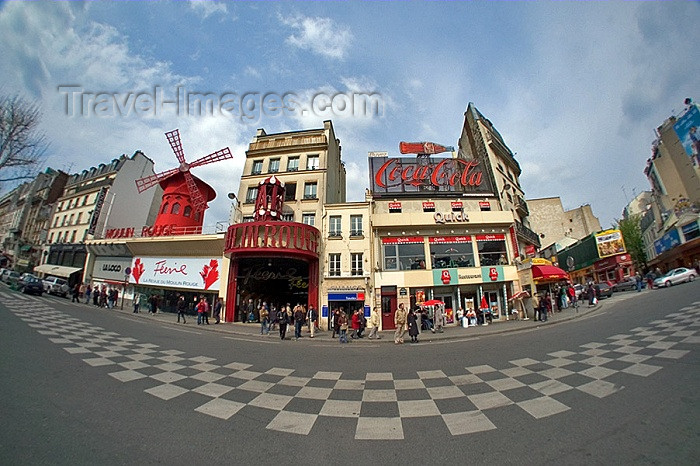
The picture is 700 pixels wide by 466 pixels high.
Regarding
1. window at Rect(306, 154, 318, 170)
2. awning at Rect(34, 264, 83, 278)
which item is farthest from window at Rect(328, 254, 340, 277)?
awning at Rect(34, 264, 83, 278)

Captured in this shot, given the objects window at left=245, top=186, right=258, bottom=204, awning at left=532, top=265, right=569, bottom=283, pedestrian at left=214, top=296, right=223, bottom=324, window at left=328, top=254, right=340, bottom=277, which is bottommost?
pedestrian at left=214, top=296, right=223, bottom=324

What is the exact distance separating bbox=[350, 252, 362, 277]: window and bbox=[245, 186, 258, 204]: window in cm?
1067

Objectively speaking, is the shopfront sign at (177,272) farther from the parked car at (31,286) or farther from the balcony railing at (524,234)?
the balcony railing at (524,234)

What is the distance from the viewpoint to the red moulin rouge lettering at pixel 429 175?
84.5 ft

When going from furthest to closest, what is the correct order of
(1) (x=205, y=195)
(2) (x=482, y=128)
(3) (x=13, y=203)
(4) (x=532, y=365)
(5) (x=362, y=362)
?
(3) (x=13, y=203), (1) (x=205, y=195), (2) (x=482, y=128), (5) (x=362, y=362), (4) (x=532, y=365)

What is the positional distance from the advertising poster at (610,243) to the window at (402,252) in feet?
106

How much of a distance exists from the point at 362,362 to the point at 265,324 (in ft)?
32.2

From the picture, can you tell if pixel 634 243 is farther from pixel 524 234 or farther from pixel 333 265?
pixel 333 265

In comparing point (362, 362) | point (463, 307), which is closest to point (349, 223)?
point (463, 307)

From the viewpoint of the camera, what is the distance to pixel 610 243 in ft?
120

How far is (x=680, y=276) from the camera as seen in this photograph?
23.0 meters

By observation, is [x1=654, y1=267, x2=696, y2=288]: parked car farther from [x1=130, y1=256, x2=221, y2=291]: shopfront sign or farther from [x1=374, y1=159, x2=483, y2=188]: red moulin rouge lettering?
[x1=130, y1=256, x2=221, y2=291]: shopfront sign

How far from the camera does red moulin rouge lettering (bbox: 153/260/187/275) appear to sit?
974 inches

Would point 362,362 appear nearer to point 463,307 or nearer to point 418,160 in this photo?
point 463,307
